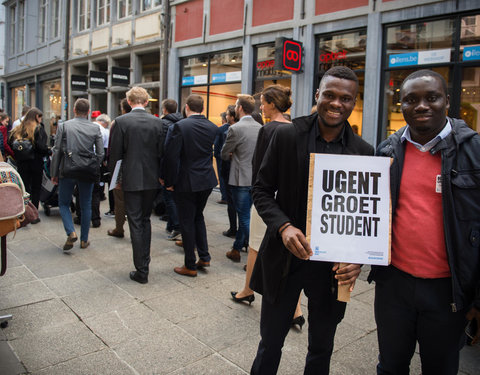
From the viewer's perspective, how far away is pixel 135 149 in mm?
4738

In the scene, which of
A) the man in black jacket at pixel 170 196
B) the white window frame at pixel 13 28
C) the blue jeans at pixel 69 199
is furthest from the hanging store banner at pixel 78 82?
the white window frame at pixel 13 28

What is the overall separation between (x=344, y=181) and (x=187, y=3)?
1261 centimetres

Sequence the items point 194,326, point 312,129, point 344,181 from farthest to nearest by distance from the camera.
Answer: point 194,326 → point 312,129 → point 344,181

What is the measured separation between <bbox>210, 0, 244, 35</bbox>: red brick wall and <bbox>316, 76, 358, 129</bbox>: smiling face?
10096 millimetres

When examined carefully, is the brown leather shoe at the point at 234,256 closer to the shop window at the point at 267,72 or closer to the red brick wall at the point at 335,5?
the shop window at the point at 267,72

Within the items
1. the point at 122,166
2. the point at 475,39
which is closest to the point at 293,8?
the point at 475,39

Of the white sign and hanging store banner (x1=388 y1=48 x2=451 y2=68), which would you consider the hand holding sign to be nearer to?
the white sign

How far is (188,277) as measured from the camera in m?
4.92

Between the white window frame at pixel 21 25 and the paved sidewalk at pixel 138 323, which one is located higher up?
the white window frame at pixel 21 25

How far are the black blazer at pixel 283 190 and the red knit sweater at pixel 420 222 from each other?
0.96 feet

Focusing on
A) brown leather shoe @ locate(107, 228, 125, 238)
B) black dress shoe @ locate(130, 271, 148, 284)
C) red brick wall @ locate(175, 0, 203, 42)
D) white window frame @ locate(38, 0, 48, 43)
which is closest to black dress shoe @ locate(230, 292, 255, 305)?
black dress shoe @ locate(130, 271, 148, 284)

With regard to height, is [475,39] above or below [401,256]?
above

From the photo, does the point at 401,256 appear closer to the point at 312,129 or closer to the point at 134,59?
the point at 312,129

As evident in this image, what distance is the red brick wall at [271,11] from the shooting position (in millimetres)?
10305
